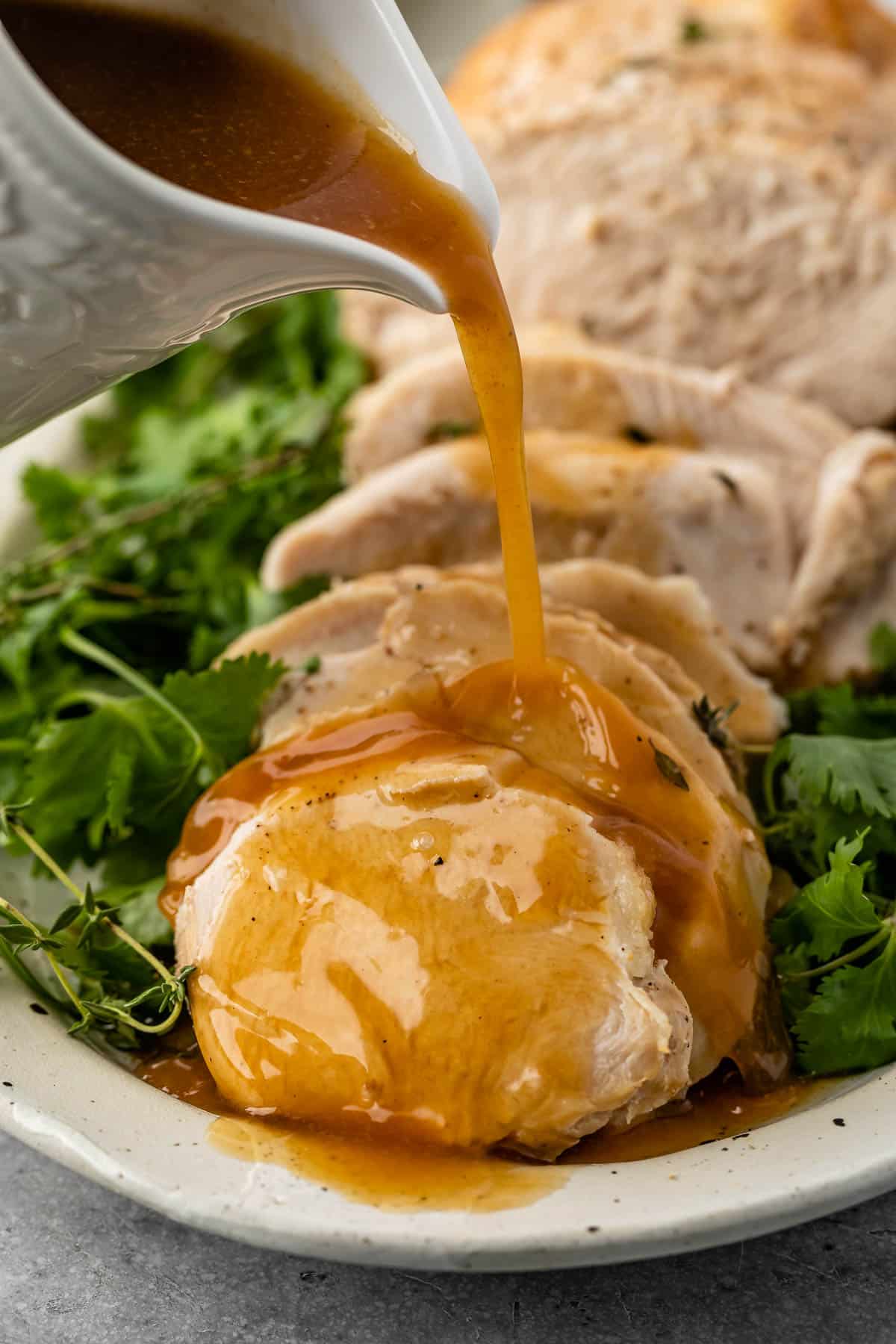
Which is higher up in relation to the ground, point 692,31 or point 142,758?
point 142,758

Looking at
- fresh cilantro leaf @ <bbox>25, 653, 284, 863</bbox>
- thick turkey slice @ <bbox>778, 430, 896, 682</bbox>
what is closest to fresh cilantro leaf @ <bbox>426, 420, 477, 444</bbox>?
thick turkey slice @ <bbox>778, 430, 896, 682</bbox>

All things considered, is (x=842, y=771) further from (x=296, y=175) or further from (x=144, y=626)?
(x=144, y=626)

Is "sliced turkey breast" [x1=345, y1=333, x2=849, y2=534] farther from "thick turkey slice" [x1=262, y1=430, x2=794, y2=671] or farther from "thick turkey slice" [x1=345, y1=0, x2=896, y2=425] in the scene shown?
"thick turkey slice" [x1=345, y1=0, x2=896, y2=425]

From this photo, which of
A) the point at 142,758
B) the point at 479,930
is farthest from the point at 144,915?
the point at 479,930

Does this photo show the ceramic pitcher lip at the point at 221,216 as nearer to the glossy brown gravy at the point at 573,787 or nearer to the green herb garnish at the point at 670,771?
the glossy brown gravy at the point at 573,787

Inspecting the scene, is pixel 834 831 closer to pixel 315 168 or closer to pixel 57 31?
pixel 315 168

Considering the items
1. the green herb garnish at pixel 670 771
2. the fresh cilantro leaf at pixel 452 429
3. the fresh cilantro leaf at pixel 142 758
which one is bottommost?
the fresh cilantro leaf at pixel 452 429

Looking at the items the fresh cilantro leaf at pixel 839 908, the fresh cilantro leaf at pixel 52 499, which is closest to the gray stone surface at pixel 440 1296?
the fresh cilantro leaf at pixel 839 908
